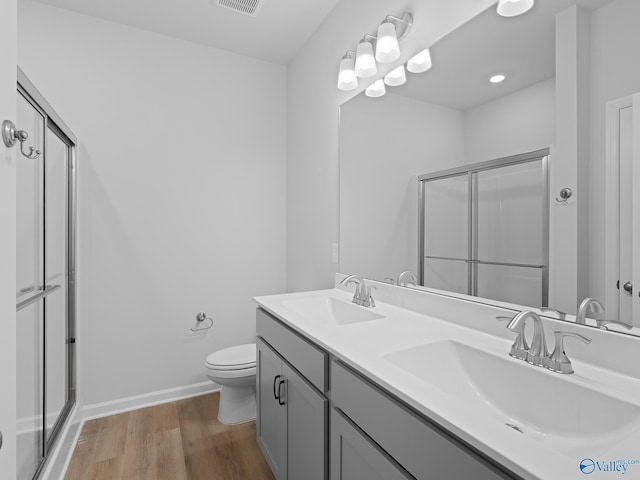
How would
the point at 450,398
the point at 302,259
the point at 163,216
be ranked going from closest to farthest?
the point at 450,398, the point at 163,216, the point at 302,259

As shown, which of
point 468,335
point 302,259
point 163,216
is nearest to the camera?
point 468,335

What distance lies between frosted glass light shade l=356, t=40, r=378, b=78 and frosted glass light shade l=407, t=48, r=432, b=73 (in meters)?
0.22

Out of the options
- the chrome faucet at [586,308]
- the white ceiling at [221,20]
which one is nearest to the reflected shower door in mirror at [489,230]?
the chrome faucet at [586,308]

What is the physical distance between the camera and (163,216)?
246 cm

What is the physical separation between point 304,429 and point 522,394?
2.51 ft

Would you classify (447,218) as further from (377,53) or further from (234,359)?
(234,359)

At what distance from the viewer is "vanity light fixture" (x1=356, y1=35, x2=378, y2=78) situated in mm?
1748

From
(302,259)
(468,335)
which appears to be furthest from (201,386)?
(468,335)

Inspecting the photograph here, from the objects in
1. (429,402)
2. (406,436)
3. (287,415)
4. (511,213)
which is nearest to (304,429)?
(287,415)

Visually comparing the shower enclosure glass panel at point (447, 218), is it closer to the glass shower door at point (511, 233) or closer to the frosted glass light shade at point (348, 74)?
the glass shower door at point (511, 233)

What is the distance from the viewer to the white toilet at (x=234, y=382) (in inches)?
82.4

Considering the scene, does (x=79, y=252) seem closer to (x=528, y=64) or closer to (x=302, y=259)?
(x=302, y=259)

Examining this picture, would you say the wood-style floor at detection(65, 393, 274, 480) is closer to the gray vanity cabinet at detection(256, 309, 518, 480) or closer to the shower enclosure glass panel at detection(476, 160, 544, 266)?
the gray vanity cabinet at detection(256, 309, 518, 480)

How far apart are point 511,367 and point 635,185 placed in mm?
565
